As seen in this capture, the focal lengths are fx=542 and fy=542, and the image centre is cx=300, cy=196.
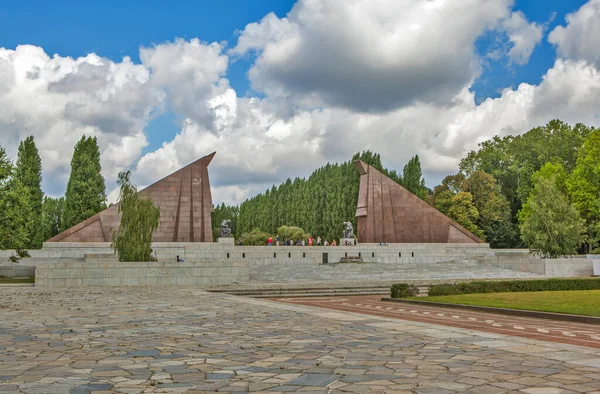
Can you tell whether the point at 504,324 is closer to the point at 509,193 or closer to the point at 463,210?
the point at 463,210

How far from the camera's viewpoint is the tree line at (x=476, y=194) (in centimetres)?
3397

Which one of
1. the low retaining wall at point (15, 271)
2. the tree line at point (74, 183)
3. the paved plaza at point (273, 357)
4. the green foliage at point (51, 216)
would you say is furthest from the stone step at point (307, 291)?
the green foliage at point (51, 216)

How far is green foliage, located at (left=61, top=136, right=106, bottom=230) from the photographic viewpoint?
4681 cm

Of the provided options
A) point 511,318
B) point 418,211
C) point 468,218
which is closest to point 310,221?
point 468,218

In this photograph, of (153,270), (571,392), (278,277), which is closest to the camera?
(571,392)

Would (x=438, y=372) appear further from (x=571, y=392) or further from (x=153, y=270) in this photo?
(x=153, y=270)

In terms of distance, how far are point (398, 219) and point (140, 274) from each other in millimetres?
24994

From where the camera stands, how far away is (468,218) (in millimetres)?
52438

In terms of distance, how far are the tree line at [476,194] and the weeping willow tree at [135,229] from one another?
27.5ft

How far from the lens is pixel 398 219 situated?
4262 centimetres

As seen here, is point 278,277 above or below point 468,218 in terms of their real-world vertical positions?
below

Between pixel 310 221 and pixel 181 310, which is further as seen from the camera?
pixel 310 221

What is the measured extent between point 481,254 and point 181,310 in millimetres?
32098

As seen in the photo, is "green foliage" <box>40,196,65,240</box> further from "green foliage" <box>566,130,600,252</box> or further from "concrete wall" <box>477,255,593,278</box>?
"green foliage" <box>566,130,600,252</box>
